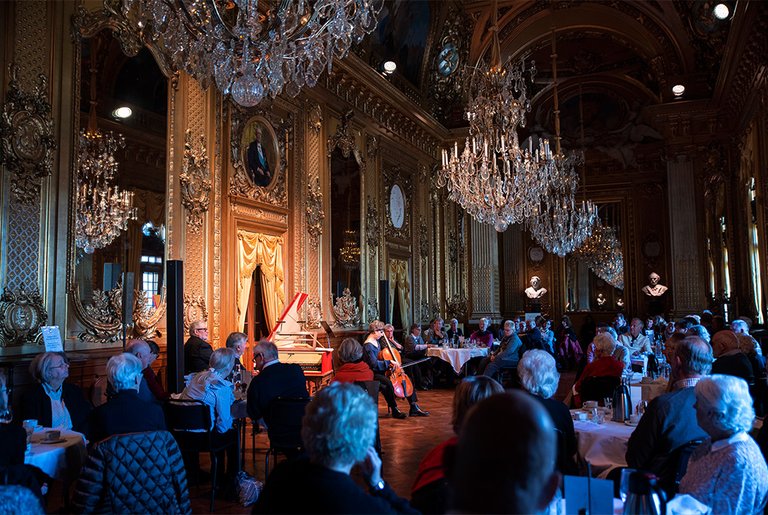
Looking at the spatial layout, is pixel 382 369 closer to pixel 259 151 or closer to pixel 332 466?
pixel 259 151

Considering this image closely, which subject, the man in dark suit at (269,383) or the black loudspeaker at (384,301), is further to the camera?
the black loudspeaker at (384,301)

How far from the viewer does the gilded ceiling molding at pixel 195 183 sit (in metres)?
8.58

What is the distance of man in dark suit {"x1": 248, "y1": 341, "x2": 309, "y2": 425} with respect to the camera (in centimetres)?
543

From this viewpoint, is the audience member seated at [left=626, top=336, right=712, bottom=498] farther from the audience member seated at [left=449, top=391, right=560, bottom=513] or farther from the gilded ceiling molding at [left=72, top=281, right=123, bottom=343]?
the gilded ceiling molding at [left=72, top=281, right=123, bottom=343]

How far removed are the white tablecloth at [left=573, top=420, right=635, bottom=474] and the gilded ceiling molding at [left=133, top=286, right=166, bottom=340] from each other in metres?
5.38

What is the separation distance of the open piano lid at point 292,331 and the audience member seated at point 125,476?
20.9 feet

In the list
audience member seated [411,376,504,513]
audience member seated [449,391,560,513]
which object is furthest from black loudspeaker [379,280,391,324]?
audience member seated [449,391,560,513]

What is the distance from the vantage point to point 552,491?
4.52 ft

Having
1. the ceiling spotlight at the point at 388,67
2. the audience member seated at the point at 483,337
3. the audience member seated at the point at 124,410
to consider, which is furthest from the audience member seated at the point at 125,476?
the ceiling spotlight at the point at 388,67

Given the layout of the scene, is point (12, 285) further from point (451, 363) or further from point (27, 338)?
point (451, 363)

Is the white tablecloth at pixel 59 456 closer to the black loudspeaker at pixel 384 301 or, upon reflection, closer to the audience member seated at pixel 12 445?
the audience member seated at pixel 12 445

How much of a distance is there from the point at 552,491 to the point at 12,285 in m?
6.45

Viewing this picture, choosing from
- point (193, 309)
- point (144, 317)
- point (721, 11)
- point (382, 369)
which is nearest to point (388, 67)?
point (721, 11)

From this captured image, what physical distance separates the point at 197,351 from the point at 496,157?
540 centimetres
